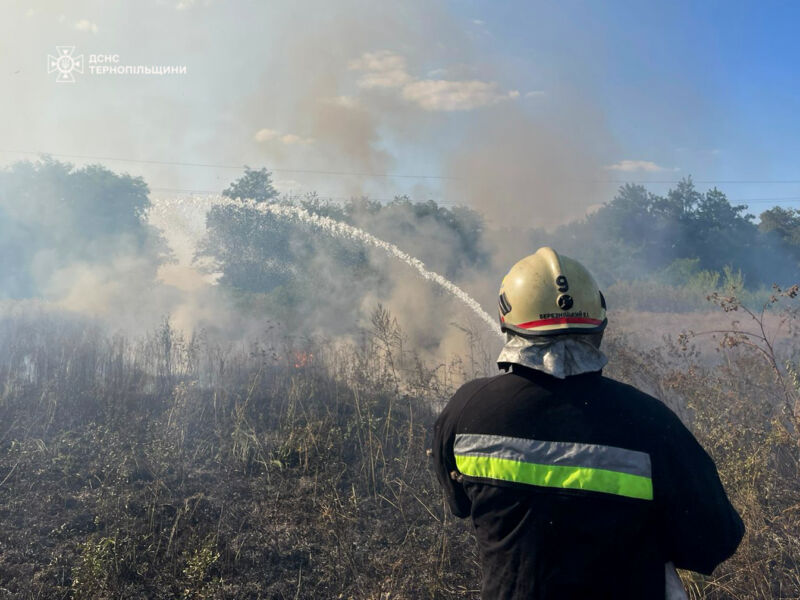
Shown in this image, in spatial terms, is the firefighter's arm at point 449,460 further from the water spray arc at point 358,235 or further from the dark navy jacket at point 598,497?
the water spray arc at point 358,235

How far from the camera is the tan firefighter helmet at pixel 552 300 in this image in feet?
6.75

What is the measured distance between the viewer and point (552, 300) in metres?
2.08

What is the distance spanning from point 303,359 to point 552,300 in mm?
6842

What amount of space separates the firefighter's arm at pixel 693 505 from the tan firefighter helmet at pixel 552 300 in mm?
440

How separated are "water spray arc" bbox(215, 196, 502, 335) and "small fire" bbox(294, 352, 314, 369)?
5671 mm

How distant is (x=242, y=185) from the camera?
2016cm

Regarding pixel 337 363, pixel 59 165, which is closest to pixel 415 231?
pixel 337 363

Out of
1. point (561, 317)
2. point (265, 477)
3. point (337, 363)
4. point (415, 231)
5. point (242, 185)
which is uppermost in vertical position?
point (242, 185)

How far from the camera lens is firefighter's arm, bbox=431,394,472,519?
2.17 meters

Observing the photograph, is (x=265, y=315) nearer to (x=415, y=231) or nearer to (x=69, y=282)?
(x=415, y=231)

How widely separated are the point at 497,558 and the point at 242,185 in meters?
19.6

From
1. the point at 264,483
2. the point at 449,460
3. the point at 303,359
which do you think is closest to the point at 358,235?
the point at 303,359

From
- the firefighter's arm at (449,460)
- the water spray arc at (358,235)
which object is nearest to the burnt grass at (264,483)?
the firefighter's arm at (449,460)

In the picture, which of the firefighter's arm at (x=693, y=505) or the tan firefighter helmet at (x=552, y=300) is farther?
the tan firefighter helmet at (x=552, y=300)
